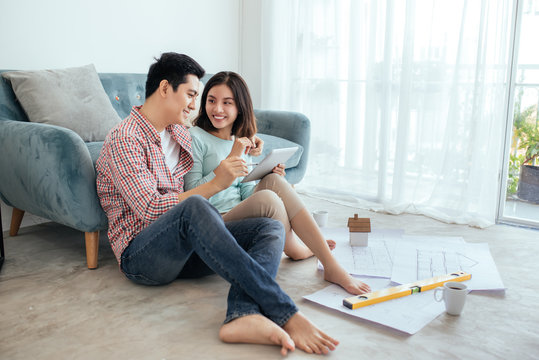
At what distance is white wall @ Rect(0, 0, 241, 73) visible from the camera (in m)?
2.28

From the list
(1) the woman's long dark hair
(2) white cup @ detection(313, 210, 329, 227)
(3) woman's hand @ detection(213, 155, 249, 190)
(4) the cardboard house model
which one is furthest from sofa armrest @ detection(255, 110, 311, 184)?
(3) woman's hand @ detection(213, 155, 249, 190)

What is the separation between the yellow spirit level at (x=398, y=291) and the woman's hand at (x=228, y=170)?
1.70 ft

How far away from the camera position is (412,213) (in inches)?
108

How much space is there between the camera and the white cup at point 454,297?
1434 millimetres

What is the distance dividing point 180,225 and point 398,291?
0.73m

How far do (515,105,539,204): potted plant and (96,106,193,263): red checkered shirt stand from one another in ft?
6.18

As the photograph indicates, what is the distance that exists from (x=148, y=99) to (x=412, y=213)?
1.71 m

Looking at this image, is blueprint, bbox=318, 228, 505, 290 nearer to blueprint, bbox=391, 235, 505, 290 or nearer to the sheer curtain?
blueprint, bbox=391, 235, 505, 290

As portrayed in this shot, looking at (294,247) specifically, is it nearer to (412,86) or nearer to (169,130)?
(169,130)

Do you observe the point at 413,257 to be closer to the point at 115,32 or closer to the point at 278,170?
the point at 278,170

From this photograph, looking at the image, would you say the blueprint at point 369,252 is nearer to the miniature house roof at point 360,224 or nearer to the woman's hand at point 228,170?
the miniature house roof at point 360,224

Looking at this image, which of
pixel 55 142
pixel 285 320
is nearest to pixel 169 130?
pixel 55 142

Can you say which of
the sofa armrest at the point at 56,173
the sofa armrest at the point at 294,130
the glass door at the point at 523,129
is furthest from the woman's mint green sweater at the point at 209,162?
the glass door at the point at 523,129

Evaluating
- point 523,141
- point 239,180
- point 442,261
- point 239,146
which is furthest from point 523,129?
point 239,146
